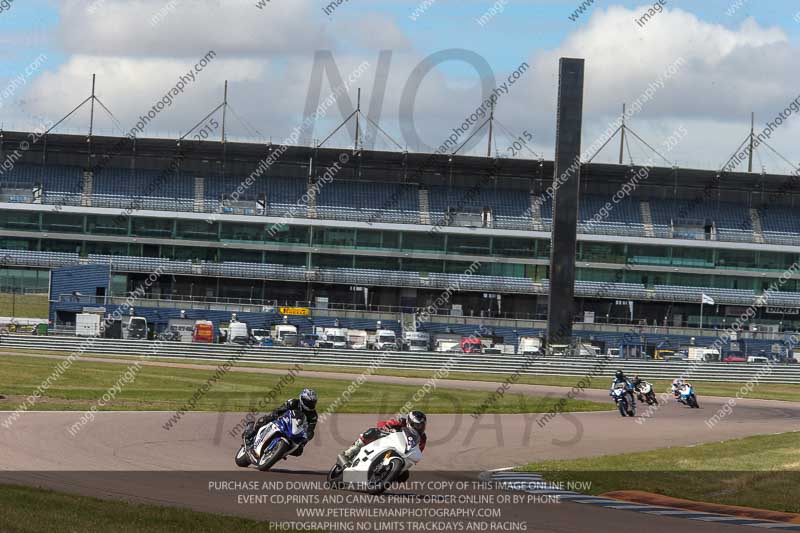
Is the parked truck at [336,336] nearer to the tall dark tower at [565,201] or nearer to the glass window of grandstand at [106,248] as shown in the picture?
the tall dark tower at [565,201]

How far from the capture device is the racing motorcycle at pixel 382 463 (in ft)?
56.0

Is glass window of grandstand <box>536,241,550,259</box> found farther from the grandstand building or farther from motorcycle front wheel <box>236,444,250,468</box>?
motorcycle front wheel <box>236,444,250,468</box>

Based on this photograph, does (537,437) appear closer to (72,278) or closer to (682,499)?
(682,499)

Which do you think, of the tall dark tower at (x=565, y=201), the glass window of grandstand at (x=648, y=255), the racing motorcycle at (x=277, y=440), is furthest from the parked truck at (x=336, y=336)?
the racing motorcycle at (x=277, y=440)

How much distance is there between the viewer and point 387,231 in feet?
299

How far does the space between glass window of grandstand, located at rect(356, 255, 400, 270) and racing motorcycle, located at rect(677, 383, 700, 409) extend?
49033 millimetres

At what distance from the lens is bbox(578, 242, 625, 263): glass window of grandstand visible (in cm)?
9262

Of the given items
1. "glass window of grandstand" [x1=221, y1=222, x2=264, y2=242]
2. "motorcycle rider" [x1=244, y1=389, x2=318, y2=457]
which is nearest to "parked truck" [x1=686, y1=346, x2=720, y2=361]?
"glass window of grandstand" [x1=221, y1=222, x2=264, y2=242]

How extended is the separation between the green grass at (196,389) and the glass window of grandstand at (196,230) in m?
39.6

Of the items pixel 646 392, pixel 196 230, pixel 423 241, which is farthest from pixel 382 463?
pixel 196 230

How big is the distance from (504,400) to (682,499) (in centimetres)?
2340

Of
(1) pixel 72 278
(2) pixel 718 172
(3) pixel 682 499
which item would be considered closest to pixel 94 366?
(1) pixel 72 278

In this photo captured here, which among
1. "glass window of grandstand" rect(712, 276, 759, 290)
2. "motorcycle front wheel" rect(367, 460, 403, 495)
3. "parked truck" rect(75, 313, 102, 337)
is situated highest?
"glass window of grandstand" rect(712, 276, 759, 290)

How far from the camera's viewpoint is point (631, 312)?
93.0 m
